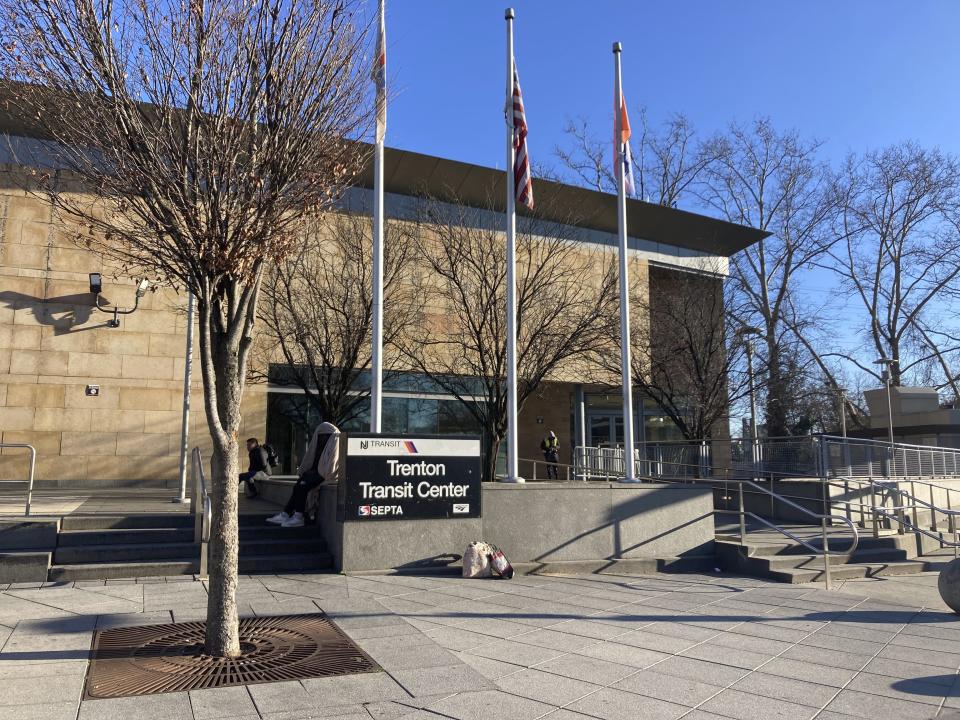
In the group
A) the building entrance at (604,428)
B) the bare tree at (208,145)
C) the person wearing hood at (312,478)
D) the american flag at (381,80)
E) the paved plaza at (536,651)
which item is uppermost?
the american flag at (381,80)

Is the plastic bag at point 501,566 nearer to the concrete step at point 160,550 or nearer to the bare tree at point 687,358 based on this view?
the concrete step at point 160,550

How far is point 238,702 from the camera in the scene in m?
4.73

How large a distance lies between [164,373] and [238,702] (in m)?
17.5

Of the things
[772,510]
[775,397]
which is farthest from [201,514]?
[775,397]

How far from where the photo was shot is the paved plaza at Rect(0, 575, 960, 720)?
4777mm

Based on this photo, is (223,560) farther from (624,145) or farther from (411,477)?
(624,145)

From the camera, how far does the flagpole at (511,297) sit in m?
11.9

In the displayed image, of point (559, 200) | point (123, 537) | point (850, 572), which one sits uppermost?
point (559, 200)

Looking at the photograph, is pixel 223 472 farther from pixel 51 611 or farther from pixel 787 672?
pixel 787 672

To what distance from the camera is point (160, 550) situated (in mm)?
9703

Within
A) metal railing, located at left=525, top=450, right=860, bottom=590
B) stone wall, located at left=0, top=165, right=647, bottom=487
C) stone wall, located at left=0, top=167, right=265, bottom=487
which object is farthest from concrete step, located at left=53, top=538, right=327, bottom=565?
stone wall, located at left=0, top=167, right=265, bottom=487

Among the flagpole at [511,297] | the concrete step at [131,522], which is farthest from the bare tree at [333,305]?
the concrete step at [131,522]

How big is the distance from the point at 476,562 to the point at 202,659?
494 centimetres

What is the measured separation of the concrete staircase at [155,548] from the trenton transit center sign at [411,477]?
105cm
